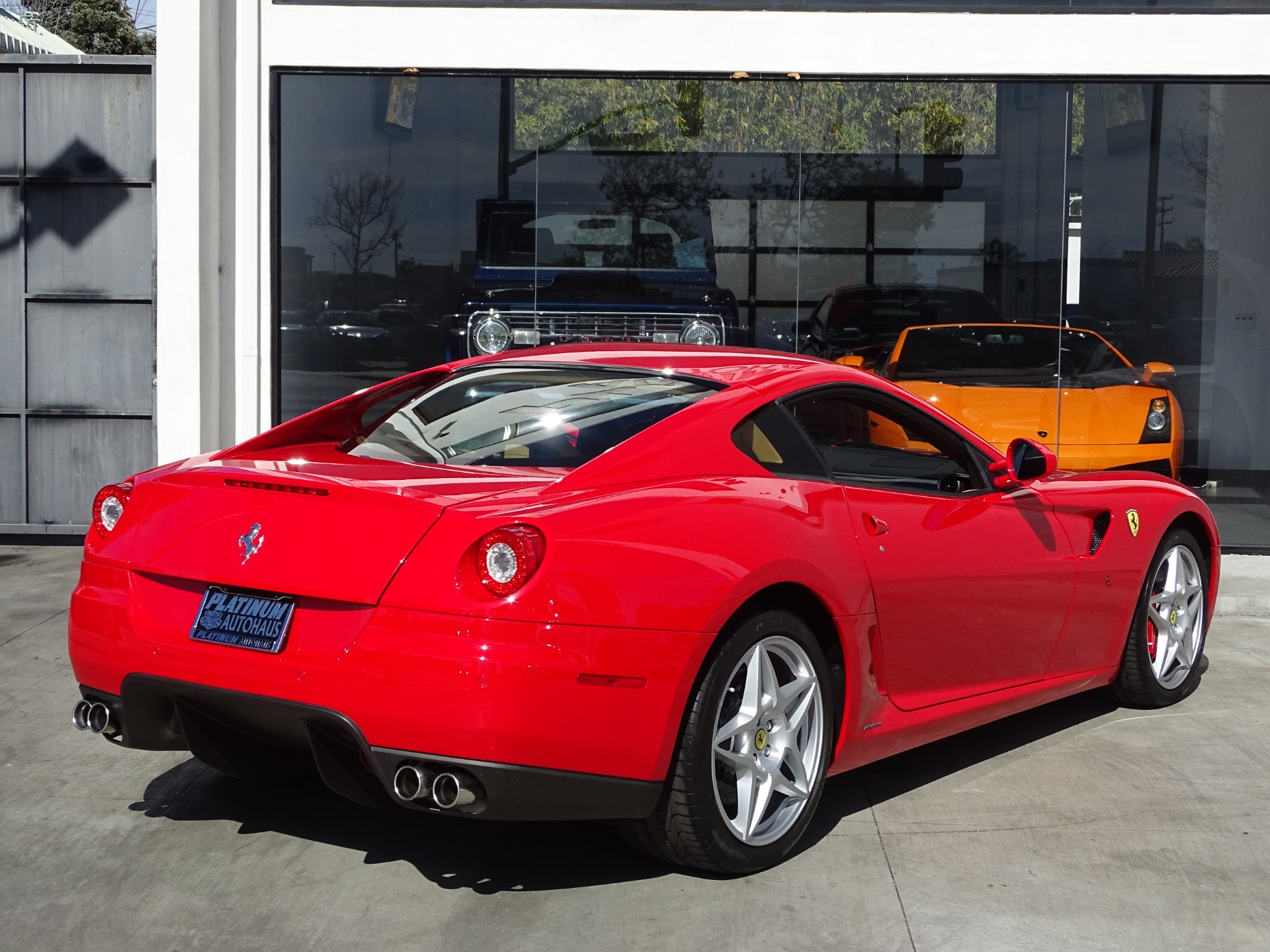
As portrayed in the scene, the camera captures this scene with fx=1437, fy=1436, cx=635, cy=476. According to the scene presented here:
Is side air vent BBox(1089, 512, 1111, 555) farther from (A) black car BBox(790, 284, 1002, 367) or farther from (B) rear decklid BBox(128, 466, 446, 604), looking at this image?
(A) black car BBox(790, 284, 1002, 367)

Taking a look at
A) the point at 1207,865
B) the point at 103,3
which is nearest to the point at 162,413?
the point at 1207,865

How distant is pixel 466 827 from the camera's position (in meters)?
4.25

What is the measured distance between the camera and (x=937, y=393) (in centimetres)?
996

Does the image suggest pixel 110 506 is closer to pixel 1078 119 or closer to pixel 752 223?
pixel 752 223

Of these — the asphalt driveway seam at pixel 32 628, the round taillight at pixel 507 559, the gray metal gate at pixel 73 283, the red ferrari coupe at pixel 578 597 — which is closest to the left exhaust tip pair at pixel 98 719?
the red ferrari coupe at pixel 578 597

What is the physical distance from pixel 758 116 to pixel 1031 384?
2661 millimetres

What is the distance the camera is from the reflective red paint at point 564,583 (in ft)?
10.9

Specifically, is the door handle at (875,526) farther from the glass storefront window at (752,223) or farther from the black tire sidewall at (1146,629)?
the glass storefront window at (752,223)

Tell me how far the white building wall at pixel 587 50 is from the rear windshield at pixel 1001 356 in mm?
1734

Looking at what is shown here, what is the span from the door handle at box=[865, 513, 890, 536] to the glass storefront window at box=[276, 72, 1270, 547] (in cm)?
552

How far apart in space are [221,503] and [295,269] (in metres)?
6.41

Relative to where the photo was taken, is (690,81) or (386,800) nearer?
(386,800)

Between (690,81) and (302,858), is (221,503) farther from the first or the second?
(690,81)

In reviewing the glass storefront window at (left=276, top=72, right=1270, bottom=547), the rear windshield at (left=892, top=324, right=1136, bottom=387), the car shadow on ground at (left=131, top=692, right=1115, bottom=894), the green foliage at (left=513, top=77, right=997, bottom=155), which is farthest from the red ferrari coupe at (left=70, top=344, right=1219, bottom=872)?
the green foliage at (left=513, top=77, right=997, bottom=155)
